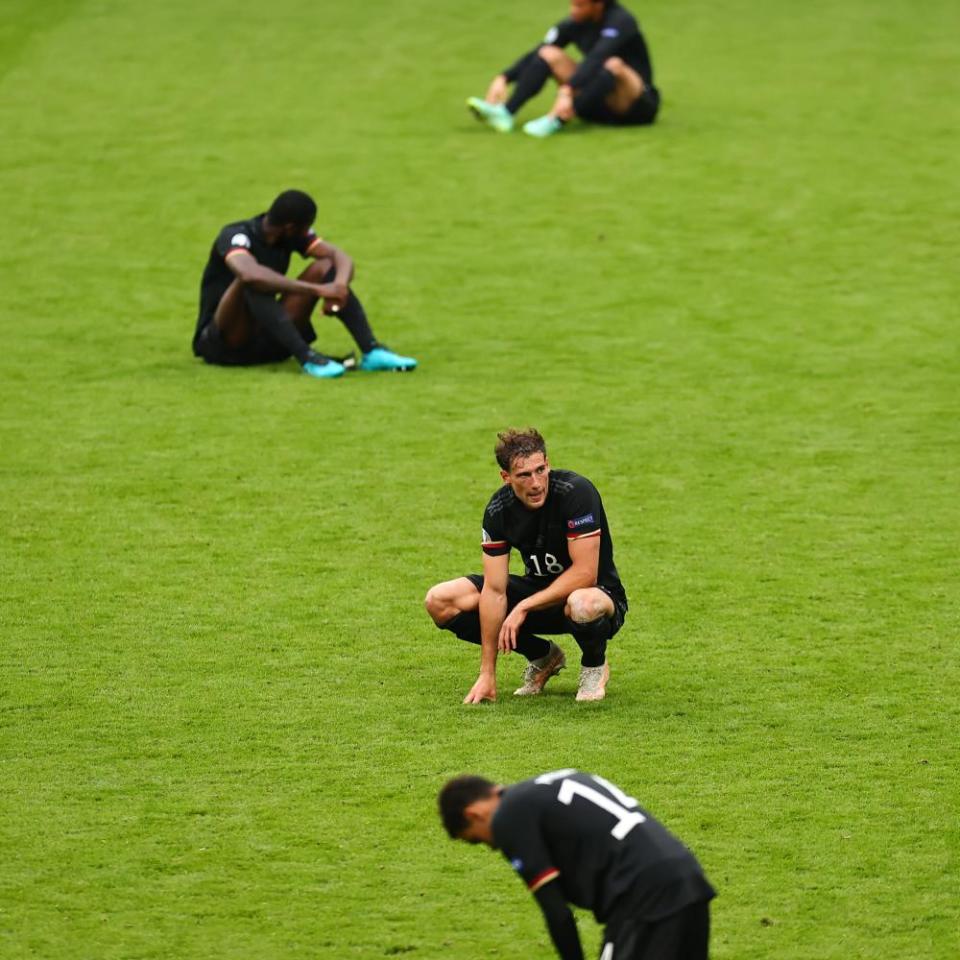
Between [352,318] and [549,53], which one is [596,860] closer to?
[352,318]

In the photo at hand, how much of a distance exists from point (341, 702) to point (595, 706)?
46.8 inches

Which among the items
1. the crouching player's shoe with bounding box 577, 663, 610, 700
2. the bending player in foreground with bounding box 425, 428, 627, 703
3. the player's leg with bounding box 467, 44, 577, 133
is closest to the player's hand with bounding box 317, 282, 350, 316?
the bending player in foreground with bounding box 425, 428, 627, 703

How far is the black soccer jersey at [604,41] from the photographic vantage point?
58.9 ft

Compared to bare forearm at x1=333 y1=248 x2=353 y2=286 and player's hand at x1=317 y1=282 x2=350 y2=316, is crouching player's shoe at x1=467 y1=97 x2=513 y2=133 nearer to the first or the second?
bare forearm at x1=333 y1=248 x2=353 y2=286

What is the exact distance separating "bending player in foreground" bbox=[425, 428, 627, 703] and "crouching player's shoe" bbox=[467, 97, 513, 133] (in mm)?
11564

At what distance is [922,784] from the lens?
7328mm

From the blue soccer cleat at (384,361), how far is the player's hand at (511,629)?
5.80 m

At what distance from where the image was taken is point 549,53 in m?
18.3

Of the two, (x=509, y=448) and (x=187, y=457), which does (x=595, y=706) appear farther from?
(x=187, y=457)

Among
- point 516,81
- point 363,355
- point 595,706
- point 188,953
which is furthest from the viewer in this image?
point 516,81

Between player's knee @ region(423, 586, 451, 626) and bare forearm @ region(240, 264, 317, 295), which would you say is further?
bare forearm @ region(240, 264, 317, 295)

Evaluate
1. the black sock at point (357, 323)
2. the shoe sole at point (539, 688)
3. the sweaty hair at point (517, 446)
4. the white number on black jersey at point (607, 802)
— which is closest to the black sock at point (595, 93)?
the black sock at point (357, 323)

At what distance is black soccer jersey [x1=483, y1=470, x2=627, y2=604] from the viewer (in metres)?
7.77

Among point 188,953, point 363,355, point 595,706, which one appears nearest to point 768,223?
point 363,355
